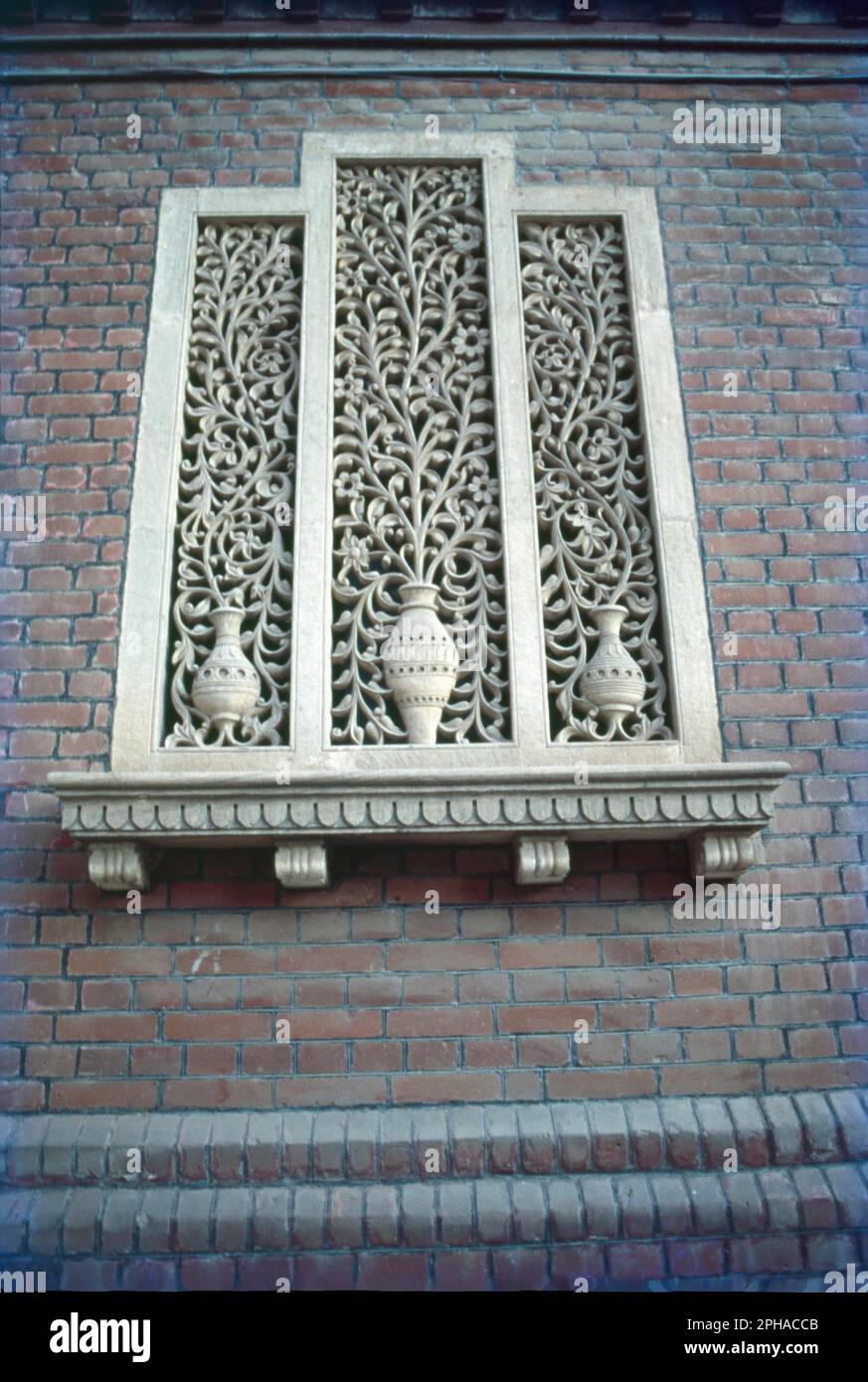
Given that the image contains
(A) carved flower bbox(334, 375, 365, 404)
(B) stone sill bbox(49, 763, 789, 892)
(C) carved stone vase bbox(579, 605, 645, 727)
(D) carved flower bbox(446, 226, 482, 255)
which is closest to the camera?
(B) stone sill bbox(49, 763, 789, 892)

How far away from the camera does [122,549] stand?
2.97 m

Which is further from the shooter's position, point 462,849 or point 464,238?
point 464,238

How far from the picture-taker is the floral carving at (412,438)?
2.86 metres

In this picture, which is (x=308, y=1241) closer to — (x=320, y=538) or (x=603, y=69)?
(x=320, y=538)

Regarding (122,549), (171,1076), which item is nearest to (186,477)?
(122,549)

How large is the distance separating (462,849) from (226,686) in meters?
0.83

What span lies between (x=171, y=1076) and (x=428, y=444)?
204cm

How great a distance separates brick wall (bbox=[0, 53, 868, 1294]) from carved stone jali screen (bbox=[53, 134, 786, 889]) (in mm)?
128

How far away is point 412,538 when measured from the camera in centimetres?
296

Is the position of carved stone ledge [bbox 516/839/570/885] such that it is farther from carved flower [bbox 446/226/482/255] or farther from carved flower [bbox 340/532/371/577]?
carved flower [bbox 446/226/482/255]

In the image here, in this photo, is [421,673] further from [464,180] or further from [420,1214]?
[464,180]

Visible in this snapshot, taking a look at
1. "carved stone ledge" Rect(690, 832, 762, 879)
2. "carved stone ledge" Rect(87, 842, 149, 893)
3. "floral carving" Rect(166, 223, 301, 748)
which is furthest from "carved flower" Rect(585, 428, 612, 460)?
"carved stone ledge" Rect(87, 842, 149, 893)

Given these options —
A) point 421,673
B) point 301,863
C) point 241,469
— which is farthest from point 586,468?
point 301,863

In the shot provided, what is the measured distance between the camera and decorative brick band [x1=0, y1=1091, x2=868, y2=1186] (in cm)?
248
